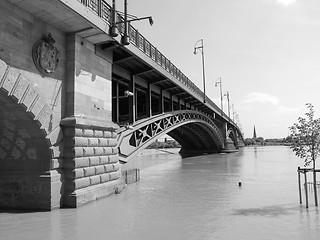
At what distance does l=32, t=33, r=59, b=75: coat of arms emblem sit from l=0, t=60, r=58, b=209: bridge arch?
1.15m

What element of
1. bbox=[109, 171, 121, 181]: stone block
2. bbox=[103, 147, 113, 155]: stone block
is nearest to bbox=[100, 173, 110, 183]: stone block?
bbox=[109, 171, 121, 181]: stone block

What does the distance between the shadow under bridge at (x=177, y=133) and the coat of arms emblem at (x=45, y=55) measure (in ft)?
26.1

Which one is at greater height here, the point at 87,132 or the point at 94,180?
the point at 87,132

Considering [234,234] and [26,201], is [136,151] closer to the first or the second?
[26,201]

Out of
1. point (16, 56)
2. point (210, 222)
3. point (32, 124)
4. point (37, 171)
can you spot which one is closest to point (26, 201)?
point (37, 171)

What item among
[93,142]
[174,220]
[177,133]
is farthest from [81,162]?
[177,133]

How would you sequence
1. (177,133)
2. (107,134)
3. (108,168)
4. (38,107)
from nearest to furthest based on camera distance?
(38,107), (108,168), (107,134), (177,133)

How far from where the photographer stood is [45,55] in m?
12.2

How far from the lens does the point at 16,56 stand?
10695 millimetres

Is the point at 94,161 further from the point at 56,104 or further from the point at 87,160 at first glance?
the point at 56,104

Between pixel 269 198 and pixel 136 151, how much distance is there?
9.87 meters

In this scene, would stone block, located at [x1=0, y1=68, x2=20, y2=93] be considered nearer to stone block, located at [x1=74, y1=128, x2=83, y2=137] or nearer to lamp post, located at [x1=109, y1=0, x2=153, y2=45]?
stone block, located at [x1=74, y1=128, x2=83, y2=137]

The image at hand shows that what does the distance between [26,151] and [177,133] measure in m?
49.2

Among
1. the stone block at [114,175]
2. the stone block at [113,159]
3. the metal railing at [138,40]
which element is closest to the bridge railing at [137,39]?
the metal railing at [138,40]
